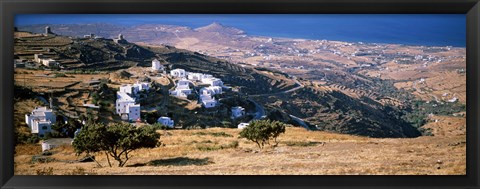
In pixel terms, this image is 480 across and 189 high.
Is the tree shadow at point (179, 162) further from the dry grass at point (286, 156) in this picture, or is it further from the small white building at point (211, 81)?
the small white building at point (211, 81)

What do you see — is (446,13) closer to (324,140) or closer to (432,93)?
(432,93)

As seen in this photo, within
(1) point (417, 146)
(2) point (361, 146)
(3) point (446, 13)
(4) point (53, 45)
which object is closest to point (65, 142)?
(4) point (53, 45)

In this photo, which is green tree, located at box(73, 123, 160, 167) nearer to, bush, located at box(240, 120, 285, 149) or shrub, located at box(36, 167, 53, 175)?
shrub, located at box(36, 167, 53, 175)

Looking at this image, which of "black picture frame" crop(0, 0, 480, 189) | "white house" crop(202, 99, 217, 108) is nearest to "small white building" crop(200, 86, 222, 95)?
"white house" crop(202, 99, 217, 108)

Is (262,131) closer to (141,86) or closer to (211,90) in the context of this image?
(211,90)

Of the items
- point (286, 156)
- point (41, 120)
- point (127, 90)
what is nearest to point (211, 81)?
point (127, 90)

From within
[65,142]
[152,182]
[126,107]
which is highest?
[126,107]
